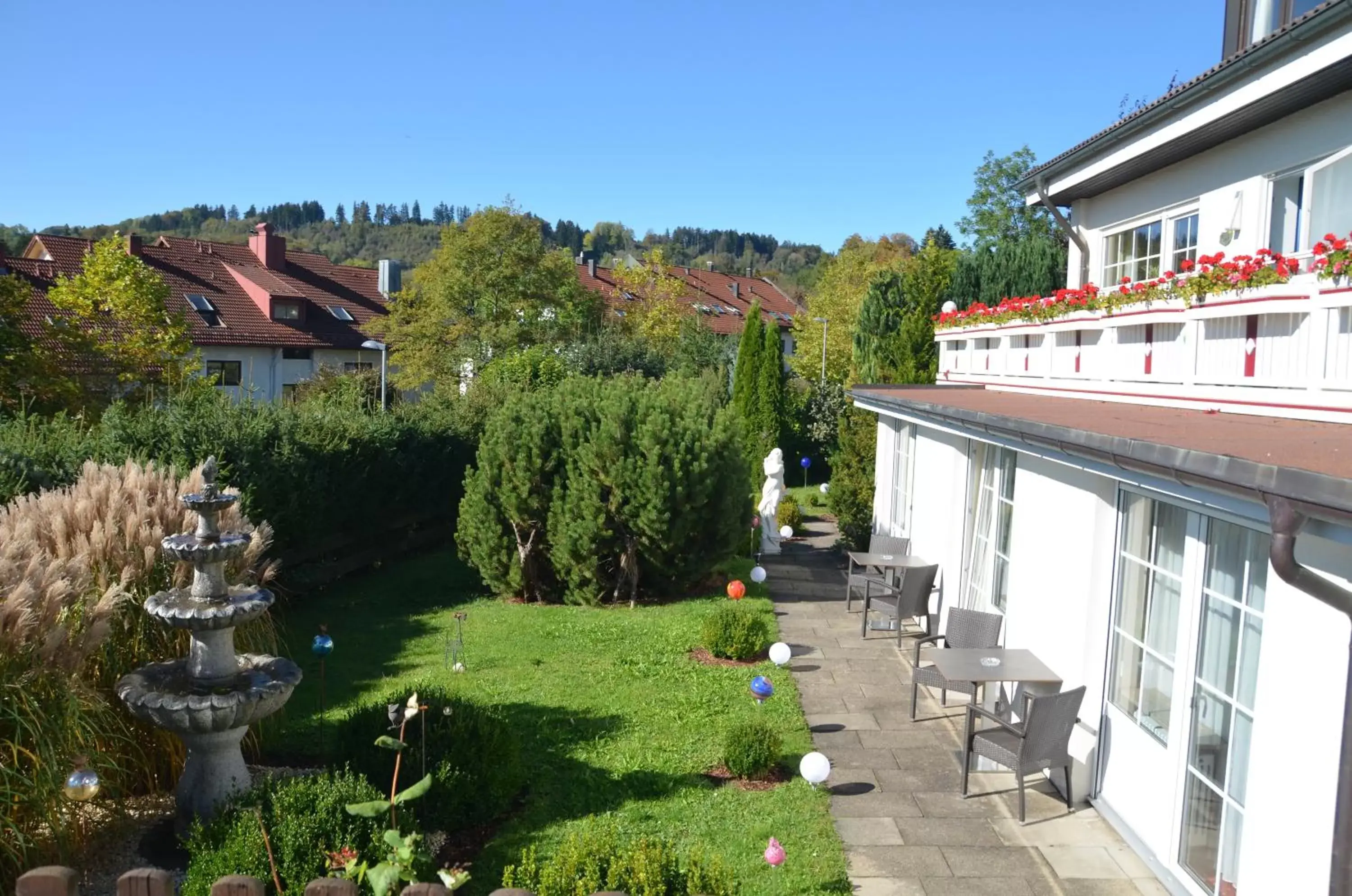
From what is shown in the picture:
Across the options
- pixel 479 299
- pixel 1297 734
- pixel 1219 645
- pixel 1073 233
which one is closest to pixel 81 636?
pixel 1297 734

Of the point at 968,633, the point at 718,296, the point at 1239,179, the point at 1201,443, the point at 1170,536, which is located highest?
the point at 718,296

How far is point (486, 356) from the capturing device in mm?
32250

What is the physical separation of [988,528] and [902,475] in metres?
4.14

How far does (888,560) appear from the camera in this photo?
37.6ft

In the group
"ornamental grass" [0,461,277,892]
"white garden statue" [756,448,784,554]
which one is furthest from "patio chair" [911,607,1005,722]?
"white garden statue" [756,448,784,554]

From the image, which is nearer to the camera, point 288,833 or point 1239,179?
point 288,833

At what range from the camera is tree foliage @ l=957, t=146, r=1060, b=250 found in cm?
4028

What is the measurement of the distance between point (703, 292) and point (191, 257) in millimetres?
30868

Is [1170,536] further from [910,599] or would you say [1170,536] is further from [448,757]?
[910,599]

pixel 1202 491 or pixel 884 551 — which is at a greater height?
pixel 1202 491

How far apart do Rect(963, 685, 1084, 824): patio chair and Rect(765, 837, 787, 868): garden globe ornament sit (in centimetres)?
184

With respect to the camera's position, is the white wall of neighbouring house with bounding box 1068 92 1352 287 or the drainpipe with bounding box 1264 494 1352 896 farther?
the white wall of neighbouring house with bounding box 1068 92 1352 287

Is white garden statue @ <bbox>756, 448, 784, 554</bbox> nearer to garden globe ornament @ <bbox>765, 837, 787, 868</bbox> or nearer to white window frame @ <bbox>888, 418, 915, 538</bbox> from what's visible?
white window frame @ <bbox>888, 418, 915, 538</bbox>

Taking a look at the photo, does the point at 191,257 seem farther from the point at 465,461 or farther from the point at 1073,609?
the point at 1073,609
